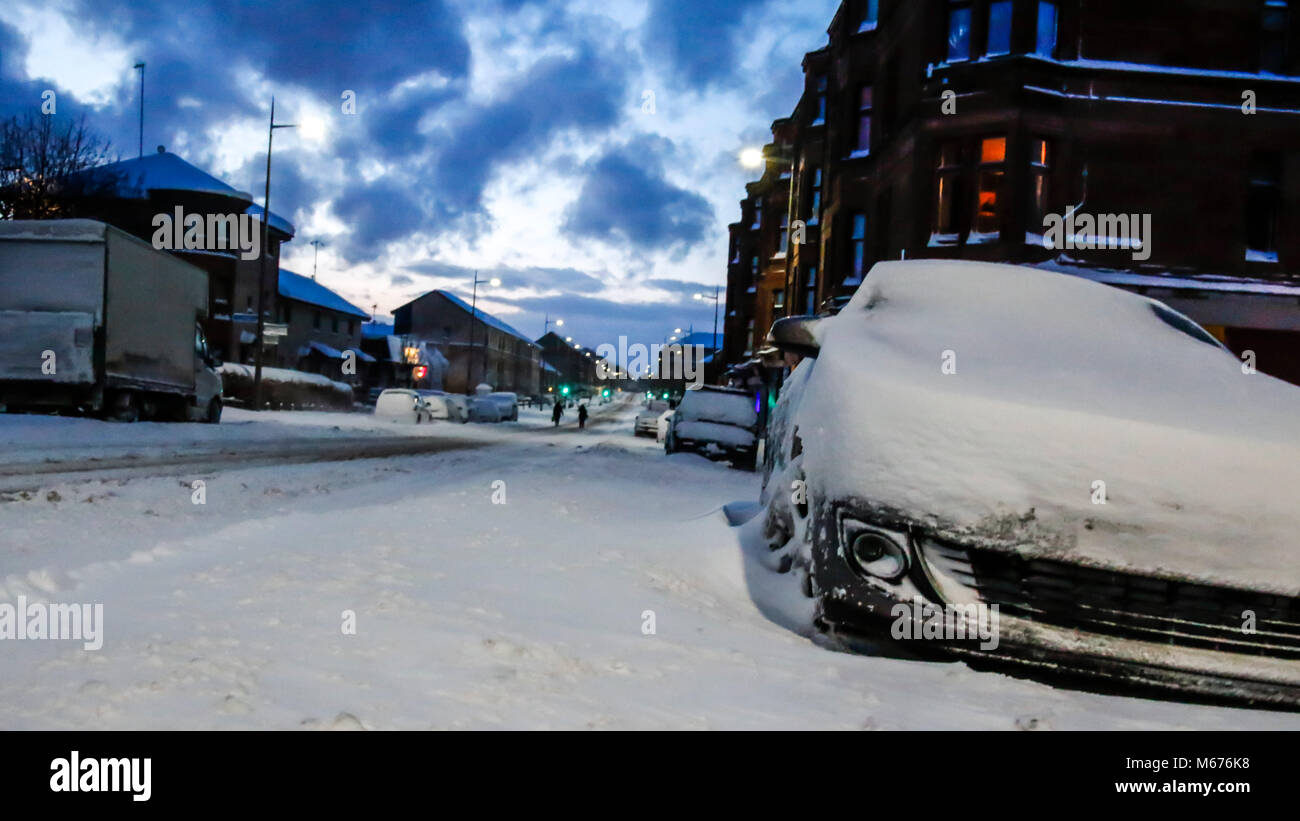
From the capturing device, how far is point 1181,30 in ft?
62.2

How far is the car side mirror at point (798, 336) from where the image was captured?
16.0 ft

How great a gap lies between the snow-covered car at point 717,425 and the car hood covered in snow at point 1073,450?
14.6 m

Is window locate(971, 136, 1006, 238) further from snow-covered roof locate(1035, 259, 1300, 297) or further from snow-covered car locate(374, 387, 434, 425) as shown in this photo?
snow-covered car locate(374, 387, 434, 425)

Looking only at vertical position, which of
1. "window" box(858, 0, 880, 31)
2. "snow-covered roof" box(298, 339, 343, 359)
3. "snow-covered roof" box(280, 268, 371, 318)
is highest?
"window" box(858, 0, 880, 31)

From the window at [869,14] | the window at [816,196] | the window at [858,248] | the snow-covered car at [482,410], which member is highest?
the window at [869,14]

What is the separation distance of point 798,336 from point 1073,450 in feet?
6.61

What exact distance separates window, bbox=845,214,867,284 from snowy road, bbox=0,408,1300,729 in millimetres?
19683

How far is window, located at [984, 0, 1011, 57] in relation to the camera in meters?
19.2

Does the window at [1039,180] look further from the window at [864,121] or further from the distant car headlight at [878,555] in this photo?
the distant car headlight at [878,555]

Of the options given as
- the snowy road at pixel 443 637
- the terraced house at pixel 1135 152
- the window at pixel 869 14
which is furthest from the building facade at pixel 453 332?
the snowy road at pixel 443 637

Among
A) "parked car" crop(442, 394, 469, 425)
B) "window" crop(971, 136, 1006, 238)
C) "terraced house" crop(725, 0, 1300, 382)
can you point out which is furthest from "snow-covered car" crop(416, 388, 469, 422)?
"terraced house" crop(725, 0, 1300, 382)
